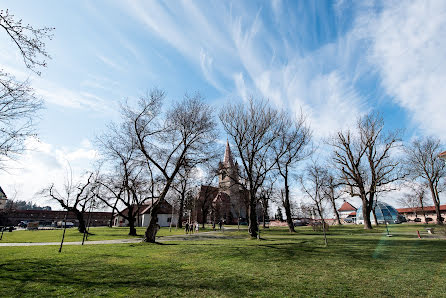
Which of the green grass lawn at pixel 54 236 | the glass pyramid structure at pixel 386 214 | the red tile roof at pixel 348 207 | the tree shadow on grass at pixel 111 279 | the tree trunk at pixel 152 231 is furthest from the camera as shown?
the red tile roof at pixel 348 207

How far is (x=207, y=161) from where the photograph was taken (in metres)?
19.3

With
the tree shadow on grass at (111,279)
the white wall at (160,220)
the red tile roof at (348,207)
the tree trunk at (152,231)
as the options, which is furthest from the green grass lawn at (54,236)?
the red tile roof at (348,207)

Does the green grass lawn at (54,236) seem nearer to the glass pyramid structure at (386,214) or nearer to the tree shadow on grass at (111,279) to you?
the tree shadow on grass at (111,279)

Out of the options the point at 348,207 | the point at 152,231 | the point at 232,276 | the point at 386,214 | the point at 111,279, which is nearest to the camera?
the point at 111,279

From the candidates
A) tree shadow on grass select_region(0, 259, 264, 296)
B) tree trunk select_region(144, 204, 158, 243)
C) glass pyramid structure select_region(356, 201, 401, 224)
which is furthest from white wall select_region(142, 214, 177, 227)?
tree shadow on grass select_region(0, 259, 264, 296)

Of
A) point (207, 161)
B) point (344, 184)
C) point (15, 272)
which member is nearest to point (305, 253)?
point (207, 161)

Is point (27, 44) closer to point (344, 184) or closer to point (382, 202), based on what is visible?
point (344, 184)

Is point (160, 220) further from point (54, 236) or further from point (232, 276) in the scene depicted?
point (232, 276)

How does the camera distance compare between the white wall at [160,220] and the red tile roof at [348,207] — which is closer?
the white wall at [160,220]

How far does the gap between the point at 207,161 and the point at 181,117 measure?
443cm

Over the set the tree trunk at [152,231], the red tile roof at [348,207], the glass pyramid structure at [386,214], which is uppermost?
the red tile roof at [348,207]

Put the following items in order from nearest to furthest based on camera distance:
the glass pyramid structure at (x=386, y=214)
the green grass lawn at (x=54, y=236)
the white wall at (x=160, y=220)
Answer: the green grass lawn at (x=54, y=236) → the glass pyramid structure at (x=386, y=214) → the white wall at (x=160, y=220)

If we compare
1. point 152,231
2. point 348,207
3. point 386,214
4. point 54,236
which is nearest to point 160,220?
point 54,236

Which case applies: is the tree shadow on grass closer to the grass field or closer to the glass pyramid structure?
the grass field
